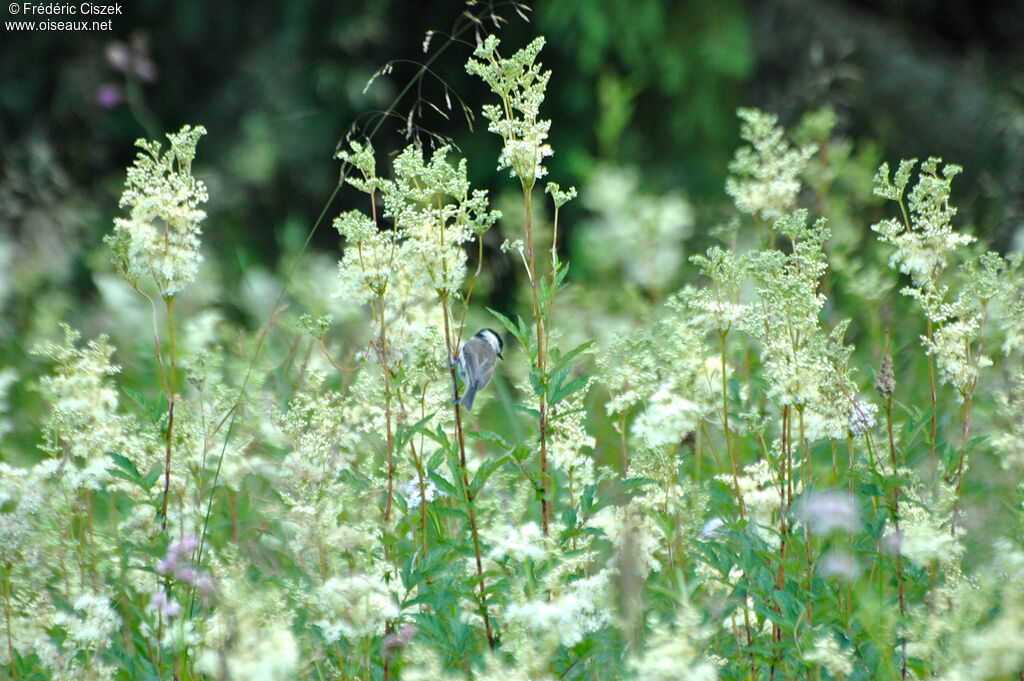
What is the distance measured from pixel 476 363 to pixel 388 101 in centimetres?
423

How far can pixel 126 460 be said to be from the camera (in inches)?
81.9

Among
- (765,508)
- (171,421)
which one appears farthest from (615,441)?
(171,421)

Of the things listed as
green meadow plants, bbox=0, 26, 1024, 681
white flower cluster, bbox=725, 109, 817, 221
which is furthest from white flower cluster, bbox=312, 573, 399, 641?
white flower cluster, bbox=725, 109, 817, 221

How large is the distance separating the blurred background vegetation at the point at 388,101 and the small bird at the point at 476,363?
335 cm

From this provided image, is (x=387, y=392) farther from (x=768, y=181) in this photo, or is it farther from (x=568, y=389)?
(x=768, y=181)

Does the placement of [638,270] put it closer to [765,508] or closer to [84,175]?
[765,508]

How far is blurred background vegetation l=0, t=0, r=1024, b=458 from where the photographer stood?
19.1ft

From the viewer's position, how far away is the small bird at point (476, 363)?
2270 mm

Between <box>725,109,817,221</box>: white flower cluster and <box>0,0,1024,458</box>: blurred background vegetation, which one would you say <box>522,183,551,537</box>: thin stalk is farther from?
<box>0,0,1024,458</box>: blurred background vegetation

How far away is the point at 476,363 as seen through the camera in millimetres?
2312

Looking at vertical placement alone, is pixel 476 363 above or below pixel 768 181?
below

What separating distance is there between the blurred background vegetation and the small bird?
335 cm

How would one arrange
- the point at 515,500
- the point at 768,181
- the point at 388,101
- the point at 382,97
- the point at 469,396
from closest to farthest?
the point at 515,500 → the point at 469,396 → the point at 768,181 → the point at 382,97 → the point at 388,101

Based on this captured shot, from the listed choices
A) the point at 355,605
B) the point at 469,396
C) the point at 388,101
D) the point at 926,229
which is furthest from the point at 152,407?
the point at 388,101
